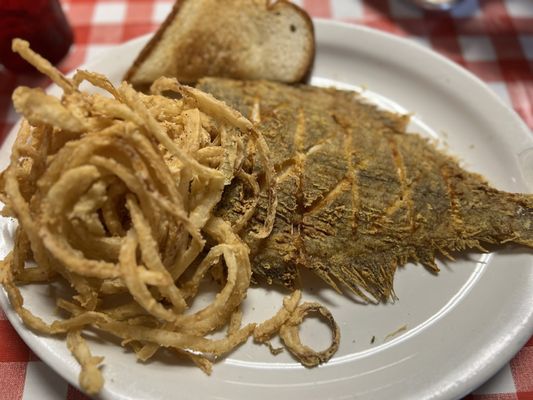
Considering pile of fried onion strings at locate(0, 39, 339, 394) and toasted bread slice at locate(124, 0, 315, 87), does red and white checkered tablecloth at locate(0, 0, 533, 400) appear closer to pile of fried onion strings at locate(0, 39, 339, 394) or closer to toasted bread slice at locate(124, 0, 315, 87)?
toasted bread slice at locate(124, 0, 315, 87)

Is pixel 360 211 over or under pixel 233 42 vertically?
under

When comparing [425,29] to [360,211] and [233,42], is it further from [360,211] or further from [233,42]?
[360,211]

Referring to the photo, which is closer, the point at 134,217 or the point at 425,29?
the point at 134,217

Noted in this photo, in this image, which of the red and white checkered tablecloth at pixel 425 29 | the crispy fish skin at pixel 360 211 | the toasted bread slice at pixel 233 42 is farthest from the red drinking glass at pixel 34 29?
the crispy fish skin at pixel 360 211

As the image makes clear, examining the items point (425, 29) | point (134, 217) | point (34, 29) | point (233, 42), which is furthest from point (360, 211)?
point (34, 29)

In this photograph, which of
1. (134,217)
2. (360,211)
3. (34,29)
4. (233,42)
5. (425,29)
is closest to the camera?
(134,217)

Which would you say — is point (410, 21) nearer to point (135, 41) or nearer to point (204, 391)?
point (135, 41)

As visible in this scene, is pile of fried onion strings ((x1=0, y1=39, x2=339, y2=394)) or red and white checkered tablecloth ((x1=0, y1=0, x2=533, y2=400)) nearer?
pile of fried onion strings ((x1=0, y1=39, x2=339, y2=394))

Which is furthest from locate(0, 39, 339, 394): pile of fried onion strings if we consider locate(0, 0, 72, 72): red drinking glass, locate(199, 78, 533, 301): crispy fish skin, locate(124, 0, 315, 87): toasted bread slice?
locate(0, 0, 72, 72): red drinking glass
